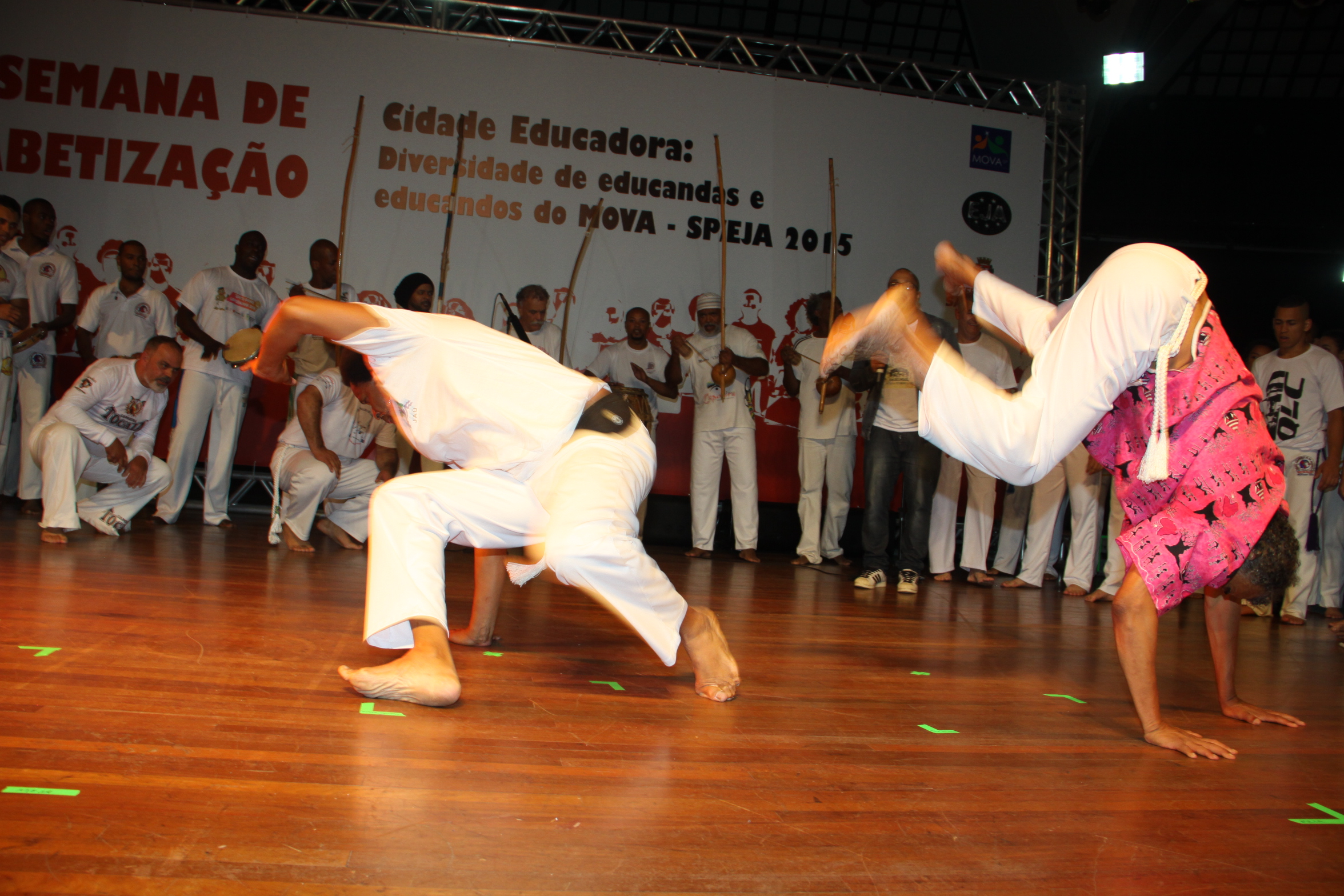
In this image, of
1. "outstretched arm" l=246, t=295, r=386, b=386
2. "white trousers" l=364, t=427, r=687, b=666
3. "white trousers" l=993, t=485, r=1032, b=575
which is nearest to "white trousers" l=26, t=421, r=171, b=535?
"outstretched arm" l=246, t=295, r=386, b=386

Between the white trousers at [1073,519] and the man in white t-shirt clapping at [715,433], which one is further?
the man in white t-shirt clapping at [715,433]

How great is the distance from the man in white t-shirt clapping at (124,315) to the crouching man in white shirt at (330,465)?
1404 mm

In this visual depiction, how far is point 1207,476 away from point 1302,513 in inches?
137

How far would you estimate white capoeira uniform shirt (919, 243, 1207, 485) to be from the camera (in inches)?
83.9

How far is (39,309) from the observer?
564 centimetres

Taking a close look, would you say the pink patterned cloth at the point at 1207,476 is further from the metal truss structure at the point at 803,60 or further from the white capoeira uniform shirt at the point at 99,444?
the white capoeira uniform shirt at the point at 99,444

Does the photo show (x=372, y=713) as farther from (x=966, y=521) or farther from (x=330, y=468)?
(x=966, y=521)

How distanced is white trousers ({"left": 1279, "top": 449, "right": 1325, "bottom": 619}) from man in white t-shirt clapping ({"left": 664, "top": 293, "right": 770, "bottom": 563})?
3.11 meters

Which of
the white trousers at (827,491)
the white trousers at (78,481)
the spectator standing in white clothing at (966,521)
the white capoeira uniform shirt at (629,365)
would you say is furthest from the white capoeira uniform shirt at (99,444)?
the spectator standing in white clothing at (966,521)

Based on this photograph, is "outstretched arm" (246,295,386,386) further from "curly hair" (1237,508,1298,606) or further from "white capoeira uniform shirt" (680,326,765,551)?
"white capoeira uniform shirt" (680,326,765,551)

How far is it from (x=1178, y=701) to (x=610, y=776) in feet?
6.89

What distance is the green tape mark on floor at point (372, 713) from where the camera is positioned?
208 centimetres

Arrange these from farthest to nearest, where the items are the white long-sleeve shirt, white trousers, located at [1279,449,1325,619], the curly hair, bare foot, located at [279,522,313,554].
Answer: white trousers, located at [1279,449,1325,619] → bare foot, located at [279,522,313,554] → the white long-sleeve shirt → the curly hair

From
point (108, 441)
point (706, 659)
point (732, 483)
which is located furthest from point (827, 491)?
point (108, 441)
